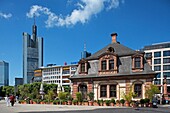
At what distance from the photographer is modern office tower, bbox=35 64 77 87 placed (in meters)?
143

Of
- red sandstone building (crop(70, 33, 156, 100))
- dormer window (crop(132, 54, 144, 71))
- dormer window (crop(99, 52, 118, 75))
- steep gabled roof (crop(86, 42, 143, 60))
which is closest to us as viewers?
red sandstone building (crop(70, 33, 156, 100))

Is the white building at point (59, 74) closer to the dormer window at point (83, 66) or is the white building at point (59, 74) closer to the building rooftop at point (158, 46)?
the building rooftop at point (158, 46)

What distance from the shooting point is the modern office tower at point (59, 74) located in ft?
470

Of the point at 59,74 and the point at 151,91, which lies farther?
the point at 59,74

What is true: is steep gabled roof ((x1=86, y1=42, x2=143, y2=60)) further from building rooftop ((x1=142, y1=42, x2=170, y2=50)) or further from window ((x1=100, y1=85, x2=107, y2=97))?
building rooftop ((x1=142, y1=42, x2=170, y2=50))

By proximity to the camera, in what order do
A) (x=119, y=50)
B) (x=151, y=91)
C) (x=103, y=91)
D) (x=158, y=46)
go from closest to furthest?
(x=151, y=91) → (x=103, y=91) → (x=119, y=50) → (x=158, y=46)

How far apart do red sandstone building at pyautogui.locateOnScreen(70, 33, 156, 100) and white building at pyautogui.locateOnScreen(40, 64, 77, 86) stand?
3939 inches

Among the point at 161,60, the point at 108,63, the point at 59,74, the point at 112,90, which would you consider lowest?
the point at 59,74

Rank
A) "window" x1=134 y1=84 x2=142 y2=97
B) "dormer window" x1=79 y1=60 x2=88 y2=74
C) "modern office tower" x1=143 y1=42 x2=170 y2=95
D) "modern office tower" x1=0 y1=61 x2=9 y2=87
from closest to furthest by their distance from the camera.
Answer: "window" x1=134 y1=84 x2=142 y2=97 < "dormer window" x1=79 y1=60 x2=88 y2=74 < "modern office tower" x1=143 y1=42 x2=170 y2=95 < "modern office tower" x1=0 y1=61 x2=9 y2=87

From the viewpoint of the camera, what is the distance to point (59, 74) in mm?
151250

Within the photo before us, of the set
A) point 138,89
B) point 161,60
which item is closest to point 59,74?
point 161,60

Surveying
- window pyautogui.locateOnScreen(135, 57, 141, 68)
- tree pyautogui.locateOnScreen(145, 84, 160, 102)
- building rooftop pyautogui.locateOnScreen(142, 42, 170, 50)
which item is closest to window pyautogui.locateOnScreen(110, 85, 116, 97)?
window pyautogui.locateOnScreen(135, 57, 141, 68)

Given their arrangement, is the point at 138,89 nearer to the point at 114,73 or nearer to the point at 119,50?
the point at 114,73

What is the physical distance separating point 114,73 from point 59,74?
117m
